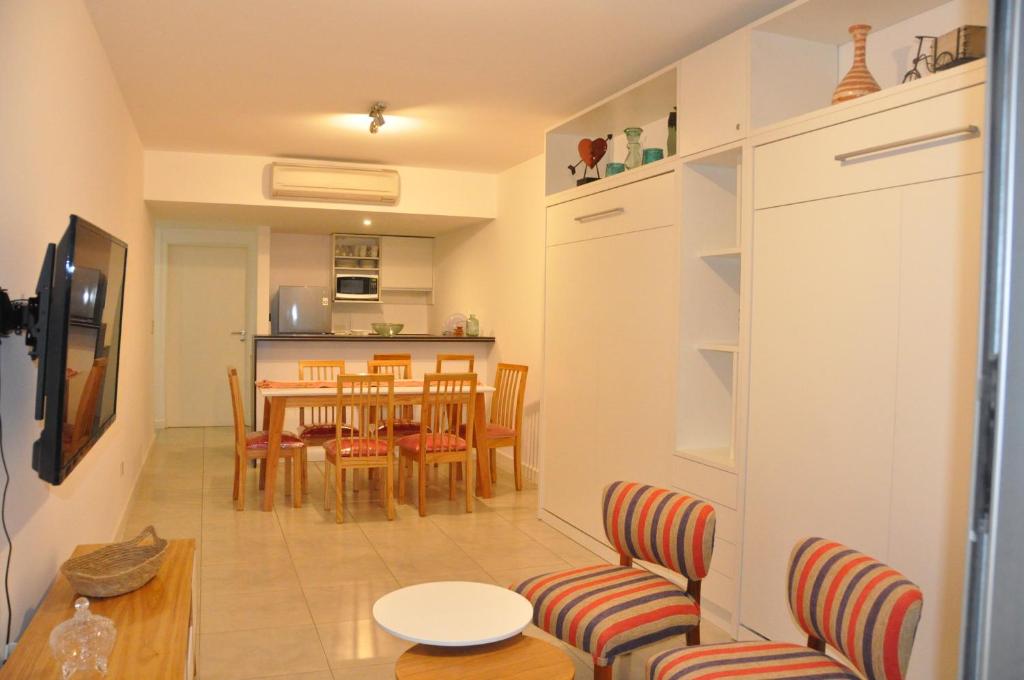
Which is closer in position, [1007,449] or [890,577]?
[1007,449]

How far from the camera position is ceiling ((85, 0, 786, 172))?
3256 millimetres

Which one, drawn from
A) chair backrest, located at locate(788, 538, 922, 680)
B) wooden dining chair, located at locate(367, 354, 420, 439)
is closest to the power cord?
chair backrest, located at locate(788, 538, 922, 680)

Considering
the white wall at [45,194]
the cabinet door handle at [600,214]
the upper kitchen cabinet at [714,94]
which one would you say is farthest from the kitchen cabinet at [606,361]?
the white wall at [45,194]

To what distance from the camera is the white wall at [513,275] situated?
20.2ft

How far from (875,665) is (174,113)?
15.6ft

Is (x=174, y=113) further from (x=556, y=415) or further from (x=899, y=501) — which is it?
(x=899, y=501)

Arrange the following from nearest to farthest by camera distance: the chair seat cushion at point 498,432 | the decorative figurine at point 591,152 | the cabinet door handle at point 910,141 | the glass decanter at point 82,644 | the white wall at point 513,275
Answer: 1. the glass decanter at point 82,644
2. the cabinet door handle at point 910,141
3. the decorative figurine at point 591,152
4. the chair seat cushion at point 498,432
5. the white wall at point 513,275

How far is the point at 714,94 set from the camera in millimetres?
3369

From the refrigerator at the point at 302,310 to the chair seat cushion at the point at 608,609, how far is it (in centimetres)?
527

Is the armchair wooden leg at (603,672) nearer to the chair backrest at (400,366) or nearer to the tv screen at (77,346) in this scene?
the tv screen at (77,346)

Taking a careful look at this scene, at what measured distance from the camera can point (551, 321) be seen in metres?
4.91

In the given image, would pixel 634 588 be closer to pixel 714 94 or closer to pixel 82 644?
pixel 82 644

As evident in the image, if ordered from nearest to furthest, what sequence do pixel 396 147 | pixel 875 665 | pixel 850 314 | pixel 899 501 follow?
pixel 875 665, pixel 899 501, pixel 850 314, pixel 396 147

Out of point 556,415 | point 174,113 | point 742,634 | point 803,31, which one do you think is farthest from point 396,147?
point 742,634
